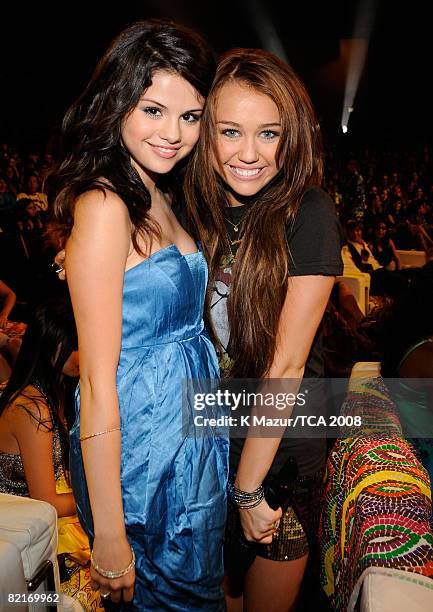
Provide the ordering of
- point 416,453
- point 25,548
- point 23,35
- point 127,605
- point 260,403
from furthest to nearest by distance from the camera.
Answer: point 23,35 → point 416,453 → point 260,403 → point 127,605 → point 25,548

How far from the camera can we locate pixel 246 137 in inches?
51.1

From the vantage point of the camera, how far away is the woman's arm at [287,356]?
121 cm

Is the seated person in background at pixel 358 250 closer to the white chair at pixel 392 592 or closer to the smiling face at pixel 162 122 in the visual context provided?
the smiling face at pixel 162 122

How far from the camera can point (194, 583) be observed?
123cm

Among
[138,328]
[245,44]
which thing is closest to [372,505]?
[138,328]

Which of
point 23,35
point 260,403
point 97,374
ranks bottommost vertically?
point 260,403

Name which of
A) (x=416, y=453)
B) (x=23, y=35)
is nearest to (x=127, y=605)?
(x=416, y=453)

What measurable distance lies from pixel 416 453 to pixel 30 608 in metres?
A: 1.00

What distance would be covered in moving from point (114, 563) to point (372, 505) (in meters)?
0.54

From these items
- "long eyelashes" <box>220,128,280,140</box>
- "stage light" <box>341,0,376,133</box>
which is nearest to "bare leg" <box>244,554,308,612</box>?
"long eyelashes" <box>220,128,280,140</box>

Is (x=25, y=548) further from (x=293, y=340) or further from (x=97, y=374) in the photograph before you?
(x=293, y=340)

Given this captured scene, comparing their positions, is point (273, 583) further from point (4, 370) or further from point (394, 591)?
point (4, 370)

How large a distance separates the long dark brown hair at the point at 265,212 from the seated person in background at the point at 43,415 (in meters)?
0.66

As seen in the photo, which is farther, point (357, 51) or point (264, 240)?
point (357, 51)
